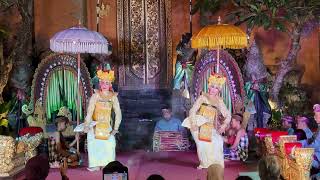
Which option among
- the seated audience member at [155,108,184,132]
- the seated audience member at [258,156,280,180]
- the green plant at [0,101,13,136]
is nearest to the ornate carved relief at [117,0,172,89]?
the seated audience member at [155,108,184,132]

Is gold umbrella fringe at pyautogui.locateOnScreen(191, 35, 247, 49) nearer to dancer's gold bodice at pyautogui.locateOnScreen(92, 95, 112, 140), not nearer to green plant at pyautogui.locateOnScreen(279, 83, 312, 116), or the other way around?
dancer's gold bodice at pyautogui.locateOnScreen(92, 95, 112, 140)

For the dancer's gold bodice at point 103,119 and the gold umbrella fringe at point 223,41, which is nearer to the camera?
the dancer's gold bodice at point 103,119

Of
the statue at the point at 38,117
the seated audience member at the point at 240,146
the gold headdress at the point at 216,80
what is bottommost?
the seated audience member at the point at 240,146

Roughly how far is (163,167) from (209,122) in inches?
39.6

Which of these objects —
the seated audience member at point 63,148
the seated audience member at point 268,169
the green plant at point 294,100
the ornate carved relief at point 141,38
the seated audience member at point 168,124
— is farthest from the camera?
the ornate carved relief at point 141,38

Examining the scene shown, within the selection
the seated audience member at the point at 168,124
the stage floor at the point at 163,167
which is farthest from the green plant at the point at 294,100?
the stage floor at the point at 163,167

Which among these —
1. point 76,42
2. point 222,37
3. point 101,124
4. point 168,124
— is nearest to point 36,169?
point 101,124

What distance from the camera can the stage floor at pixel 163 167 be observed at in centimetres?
705

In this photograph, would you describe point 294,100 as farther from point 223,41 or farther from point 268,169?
point 268,169

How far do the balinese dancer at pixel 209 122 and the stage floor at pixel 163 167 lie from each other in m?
0.27

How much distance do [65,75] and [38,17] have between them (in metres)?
3.74

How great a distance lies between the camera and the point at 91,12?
1233cm

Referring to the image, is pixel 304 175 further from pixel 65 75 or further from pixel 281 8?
pixel 65 75

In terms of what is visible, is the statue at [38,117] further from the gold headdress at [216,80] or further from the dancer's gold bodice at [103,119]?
the gold headdress at [216,80]
